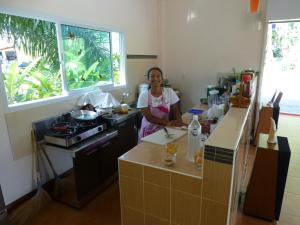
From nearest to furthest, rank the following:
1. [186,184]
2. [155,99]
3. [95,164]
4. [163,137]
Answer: [186,184], [163,137], [155,99], [95,164]

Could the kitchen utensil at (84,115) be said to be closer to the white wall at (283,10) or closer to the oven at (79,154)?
the oven at (79,154)

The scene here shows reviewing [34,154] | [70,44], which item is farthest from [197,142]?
[70,44]

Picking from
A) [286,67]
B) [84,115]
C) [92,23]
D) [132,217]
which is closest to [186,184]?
[132,217]

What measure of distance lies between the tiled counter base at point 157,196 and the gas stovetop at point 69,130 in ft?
3.32

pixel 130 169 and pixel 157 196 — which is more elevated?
pixel 130 169

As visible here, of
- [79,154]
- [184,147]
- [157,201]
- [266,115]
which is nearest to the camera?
[157,201]

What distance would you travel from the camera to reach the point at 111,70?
3436 mm

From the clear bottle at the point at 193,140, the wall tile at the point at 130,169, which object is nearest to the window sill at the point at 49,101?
the wall tile at the point at 130,169

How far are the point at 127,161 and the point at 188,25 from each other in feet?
11.9

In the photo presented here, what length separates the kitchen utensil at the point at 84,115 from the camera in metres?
2.43

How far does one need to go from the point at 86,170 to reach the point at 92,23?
185cm

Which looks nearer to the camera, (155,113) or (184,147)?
(184,147)

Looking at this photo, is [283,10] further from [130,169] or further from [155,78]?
[130,169]

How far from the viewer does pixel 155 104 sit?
2.19 metres
